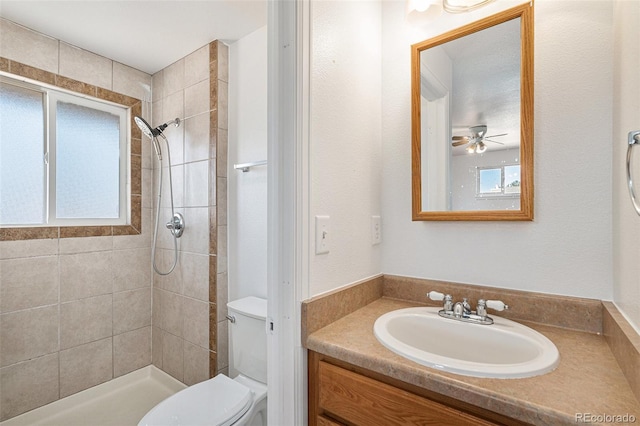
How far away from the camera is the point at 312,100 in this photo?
0.88 m

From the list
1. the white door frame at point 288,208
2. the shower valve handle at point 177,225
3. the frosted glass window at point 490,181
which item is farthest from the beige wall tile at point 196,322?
the frosted glass window at point 490,181

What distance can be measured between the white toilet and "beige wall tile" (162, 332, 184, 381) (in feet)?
1.69

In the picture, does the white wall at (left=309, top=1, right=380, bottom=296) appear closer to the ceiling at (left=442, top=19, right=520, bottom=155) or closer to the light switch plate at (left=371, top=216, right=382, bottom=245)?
the light switch plate at (left=371, top=216, right=382, bottom=245)

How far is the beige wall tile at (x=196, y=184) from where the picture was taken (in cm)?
181

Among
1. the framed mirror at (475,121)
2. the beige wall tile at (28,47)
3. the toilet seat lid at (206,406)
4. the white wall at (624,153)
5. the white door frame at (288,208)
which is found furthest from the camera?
the beige wall tile at (28,47)

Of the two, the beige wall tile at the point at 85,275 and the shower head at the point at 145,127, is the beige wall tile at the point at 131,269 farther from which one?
the shower head at the point at 145,127

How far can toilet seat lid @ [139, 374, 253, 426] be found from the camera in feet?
3.89

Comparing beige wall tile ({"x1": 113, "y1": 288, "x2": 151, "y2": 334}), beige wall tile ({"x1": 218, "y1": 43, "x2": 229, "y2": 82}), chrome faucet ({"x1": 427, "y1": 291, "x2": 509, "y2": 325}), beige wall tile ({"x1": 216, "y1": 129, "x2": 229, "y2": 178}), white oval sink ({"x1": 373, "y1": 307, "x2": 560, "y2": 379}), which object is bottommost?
beige wall tile ({"x1": 113, "y1": 288, "x2": 151, "y2": 334})

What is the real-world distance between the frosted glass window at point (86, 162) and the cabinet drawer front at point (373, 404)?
2013mm

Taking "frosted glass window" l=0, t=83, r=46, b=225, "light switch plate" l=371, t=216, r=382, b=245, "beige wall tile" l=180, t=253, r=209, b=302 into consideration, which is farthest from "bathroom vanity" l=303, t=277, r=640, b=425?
"frosted glass window" l=0, t=83, r=46, b=225

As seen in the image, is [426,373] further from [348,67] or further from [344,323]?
[348,67]

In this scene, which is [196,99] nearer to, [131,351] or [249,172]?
[249,172]

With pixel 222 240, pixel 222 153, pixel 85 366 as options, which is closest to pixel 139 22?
pixel 222 153

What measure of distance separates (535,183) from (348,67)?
774mm
